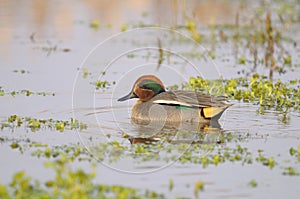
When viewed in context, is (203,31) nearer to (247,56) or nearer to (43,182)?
(247,56)

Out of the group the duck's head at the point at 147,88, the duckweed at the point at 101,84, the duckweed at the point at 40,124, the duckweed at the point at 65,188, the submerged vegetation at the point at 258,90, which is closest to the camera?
the duckweed at the point at 65,188

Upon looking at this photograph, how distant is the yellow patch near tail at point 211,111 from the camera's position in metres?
8.70

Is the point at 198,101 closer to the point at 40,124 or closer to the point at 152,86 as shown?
the point at 152,86

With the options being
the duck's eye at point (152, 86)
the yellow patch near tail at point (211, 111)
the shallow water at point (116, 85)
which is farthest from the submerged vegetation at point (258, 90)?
the duck's eye at point (152, 86)

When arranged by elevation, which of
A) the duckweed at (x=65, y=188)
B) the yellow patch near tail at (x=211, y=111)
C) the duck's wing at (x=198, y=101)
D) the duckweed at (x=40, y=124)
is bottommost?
the duckweed at (x=65, y=188)

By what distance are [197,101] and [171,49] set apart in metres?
4.91

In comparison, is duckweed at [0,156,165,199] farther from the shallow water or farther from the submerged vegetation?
the submerged vegetation

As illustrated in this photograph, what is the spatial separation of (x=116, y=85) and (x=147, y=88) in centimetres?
182

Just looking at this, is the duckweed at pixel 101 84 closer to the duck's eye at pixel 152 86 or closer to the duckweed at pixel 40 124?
the duck's eye at pixel 152 86

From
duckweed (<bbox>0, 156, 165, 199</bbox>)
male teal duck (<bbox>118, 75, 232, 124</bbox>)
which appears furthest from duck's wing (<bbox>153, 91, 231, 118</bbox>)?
duckweed (<bbox>0, 156, 165, 199</bbox>)

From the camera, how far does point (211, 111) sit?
873cm

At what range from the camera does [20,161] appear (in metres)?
6.82

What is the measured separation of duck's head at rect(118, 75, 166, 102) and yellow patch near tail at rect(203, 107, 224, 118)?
71cm

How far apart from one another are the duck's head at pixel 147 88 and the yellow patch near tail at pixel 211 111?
0.71 metres
